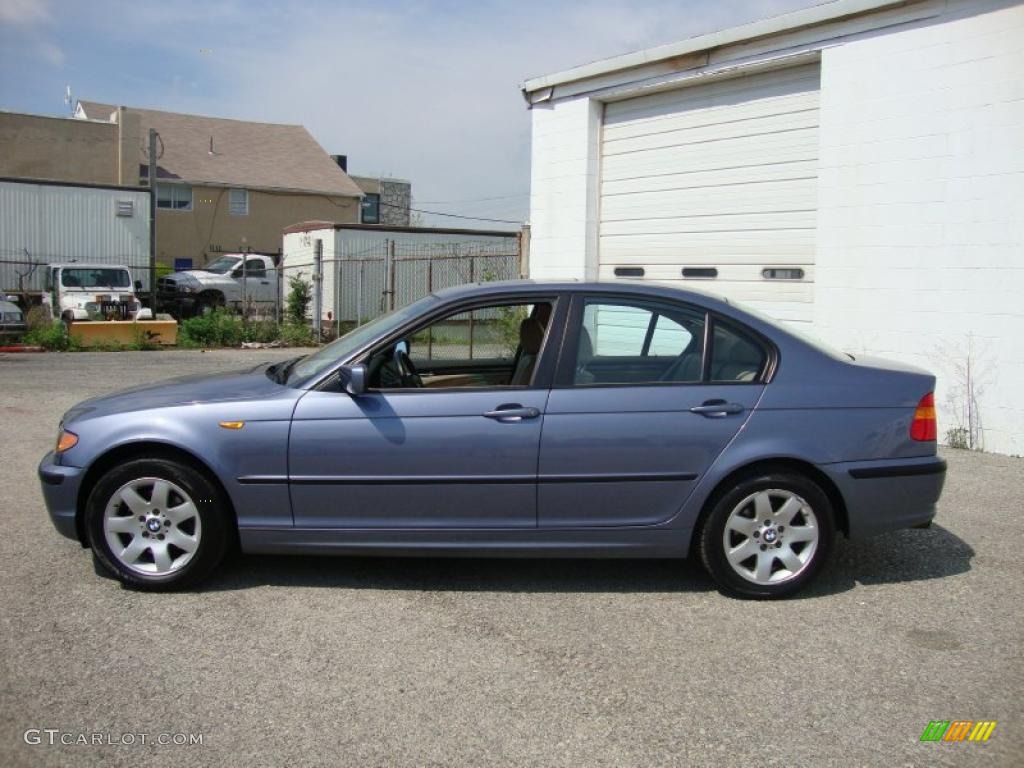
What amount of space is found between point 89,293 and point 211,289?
4.76 meters

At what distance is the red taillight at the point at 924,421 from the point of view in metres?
4.88

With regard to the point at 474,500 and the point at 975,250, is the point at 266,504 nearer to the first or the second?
the point at 474,500

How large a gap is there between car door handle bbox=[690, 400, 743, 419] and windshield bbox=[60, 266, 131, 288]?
20.3m

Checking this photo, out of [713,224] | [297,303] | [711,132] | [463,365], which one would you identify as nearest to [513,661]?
[463,365]

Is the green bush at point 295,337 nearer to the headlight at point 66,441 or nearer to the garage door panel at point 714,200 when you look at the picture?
the garage door panel at point 714,200

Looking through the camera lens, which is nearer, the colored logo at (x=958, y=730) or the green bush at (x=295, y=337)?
the colored logo at (x=958, y=730)

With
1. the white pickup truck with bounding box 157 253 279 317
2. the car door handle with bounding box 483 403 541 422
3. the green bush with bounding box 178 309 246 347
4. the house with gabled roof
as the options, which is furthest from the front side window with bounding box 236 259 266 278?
the car door handle with bounding box 483 403 541 422

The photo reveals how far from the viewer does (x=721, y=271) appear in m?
10.6

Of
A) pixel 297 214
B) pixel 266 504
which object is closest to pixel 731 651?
pixel 266 504

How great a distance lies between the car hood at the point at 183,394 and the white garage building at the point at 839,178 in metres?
6.12

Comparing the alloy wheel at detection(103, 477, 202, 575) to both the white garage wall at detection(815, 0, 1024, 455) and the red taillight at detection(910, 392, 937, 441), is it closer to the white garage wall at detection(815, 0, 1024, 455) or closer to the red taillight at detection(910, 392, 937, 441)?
the red taillight at detection(910, 392, 937, 441)

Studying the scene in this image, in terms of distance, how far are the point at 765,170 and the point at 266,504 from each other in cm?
724

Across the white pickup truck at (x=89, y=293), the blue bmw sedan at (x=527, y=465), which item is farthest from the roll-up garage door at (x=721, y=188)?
the white pickup truck at (x=89, y=293)

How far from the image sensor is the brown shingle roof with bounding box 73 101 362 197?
120ft
